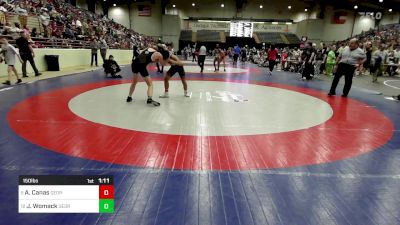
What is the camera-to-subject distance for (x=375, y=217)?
2.36 m

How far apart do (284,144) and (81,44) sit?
15.9 m

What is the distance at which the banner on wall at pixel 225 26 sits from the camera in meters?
40.6

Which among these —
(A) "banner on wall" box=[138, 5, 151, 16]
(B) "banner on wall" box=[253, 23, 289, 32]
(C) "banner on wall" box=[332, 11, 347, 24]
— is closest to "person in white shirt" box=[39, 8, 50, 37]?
(A) "banner on wall" box=[138, 5, 151, 16]

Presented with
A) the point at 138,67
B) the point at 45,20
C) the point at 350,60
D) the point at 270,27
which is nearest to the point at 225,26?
the point at 270,27

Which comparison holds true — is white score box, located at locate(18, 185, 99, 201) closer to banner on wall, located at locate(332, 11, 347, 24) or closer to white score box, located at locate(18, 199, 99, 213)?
white score box, located at locate(18, 199, 99, 213)

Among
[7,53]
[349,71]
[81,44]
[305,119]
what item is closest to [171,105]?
[305,119]

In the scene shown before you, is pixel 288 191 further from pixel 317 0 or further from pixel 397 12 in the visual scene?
Answer: pixel 397 12

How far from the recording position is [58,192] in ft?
6.46

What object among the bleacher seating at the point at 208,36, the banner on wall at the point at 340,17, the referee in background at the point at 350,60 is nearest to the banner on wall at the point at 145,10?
the bleacher seating at the point at 208,36

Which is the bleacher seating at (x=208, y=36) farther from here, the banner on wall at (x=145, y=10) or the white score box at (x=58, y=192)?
the white score box at (x=58, y=192)

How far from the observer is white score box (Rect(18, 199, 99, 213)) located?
2018 mm

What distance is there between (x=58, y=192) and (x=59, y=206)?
0.13 meters

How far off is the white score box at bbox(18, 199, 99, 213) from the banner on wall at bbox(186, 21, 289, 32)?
133 ft
